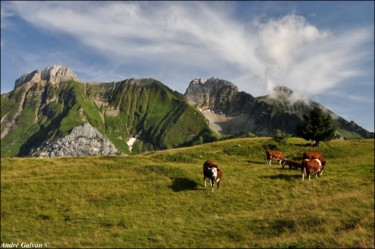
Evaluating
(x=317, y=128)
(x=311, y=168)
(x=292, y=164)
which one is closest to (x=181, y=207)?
(x=311, y=168)

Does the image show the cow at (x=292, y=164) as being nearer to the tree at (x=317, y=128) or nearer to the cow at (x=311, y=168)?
the cow at (x=311, y=168)

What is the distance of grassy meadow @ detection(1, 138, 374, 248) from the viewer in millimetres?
22859

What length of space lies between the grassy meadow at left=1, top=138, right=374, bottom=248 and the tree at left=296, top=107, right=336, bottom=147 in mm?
17291

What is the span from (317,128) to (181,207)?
40778mm

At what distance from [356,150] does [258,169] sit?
26315mm

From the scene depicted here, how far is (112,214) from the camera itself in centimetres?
2919

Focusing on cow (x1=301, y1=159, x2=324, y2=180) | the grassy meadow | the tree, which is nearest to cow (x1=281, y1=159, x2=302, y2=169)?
the grassy meadow

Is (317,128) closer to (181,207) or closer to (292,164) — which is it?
(292,164)

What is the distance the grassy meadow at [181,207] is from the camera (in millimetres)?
22859

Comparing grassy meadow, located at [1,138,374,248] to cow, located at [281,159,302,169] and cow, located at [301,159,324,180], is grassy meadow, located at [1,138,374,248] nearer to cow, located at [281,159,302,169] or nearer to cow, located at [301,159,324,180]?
cow, located at [301,159,324,180]

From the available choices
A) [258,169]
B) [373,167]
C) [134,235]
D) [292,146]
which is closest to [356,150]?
[292,146]

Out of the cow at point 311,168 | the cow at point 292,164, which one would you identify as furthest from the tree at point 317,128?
the cow at point 311,168

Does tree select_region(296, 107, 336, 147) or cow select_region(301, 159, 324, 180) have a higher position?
tree select_region(296, 107, 336, 147)

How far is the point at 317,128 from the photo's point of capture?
61.9 meters
